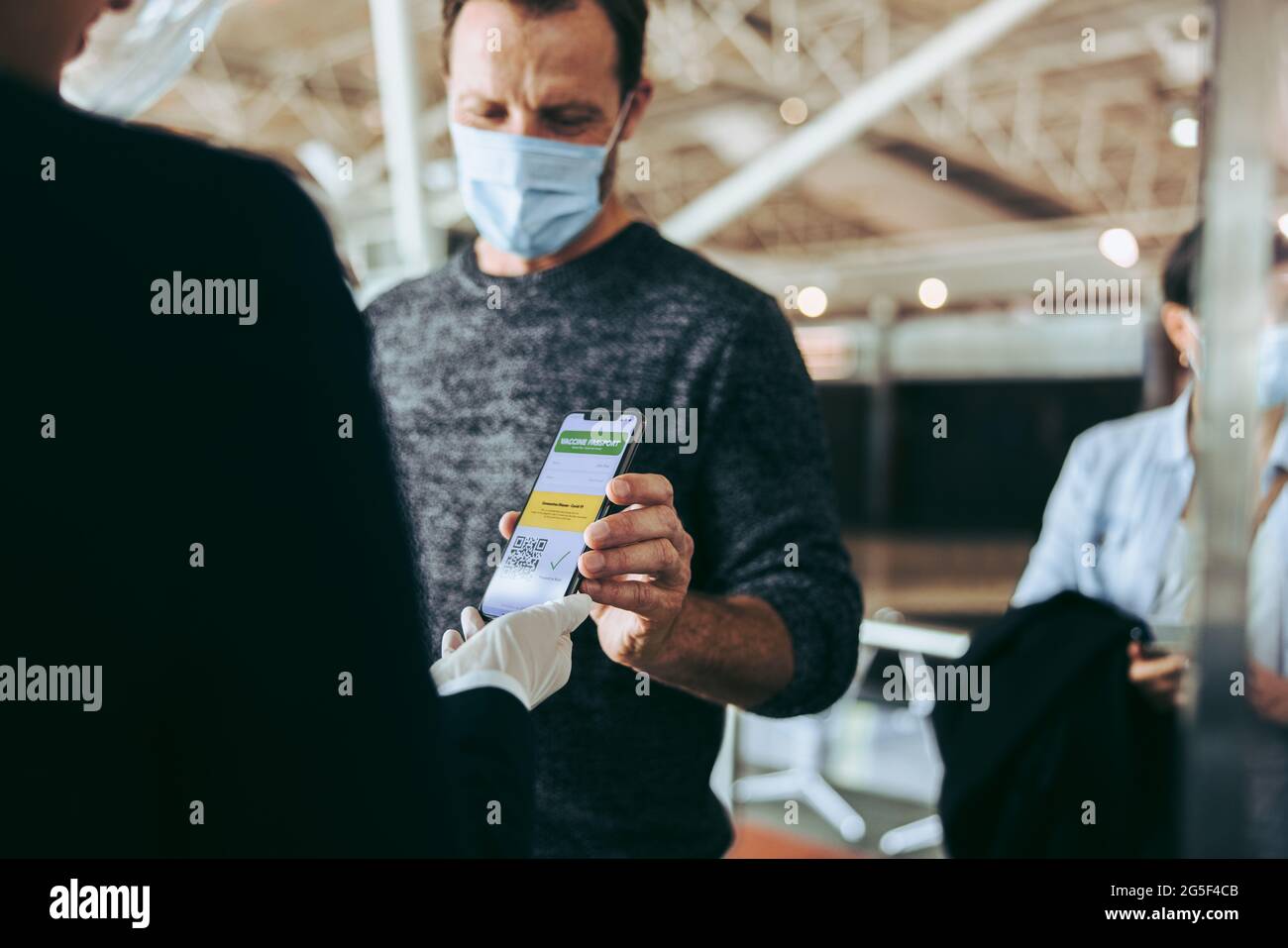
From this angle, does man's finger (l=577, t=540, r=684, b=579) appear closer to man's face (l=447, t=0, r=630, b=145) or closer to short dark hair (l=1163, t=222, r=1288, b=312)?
man's face (l=447, t=0, r=630, b=145)

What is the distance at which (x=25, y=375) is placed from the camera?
651mm

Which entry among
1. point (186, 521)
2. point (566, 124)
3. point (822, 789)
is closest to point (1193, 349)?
point (566, 124)

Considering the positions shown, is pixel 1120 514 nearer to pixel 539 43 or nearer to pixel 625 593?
pixel 625 593

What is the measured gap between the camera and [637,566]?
116cm

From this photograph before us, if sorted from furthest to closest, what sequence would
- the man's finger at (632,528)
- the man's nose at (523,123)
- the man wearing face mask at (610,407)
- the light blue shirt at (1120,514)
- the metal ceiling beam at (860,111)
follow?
the metal ceiling beam at (860,111), the light blue shirt at (1120,514), the man's nose at (523,123), the man wearing face mask at (610,407), the man's finger at (632,528)

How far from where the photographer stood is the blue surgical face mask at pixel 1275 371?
1.75 metres

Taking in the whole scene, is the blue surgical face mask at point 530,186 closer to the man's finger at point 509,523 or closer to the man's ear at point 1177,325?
the man's finger at point 509,523

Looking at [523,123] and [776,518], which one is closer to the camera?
[776,518]

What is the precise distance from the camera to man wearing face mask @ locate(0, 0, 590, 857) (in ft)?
2.11

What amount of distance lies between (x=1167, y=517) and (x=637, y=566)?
1.34m

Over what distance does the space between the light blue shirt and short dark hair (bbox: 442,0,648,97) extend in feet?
4.03

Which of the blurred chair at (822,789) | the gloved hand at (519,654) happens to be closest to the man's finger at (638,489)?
the gloved hand at (519,654)

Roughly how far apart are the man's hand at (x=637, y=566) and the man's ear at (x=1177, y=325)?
4.25 ft
